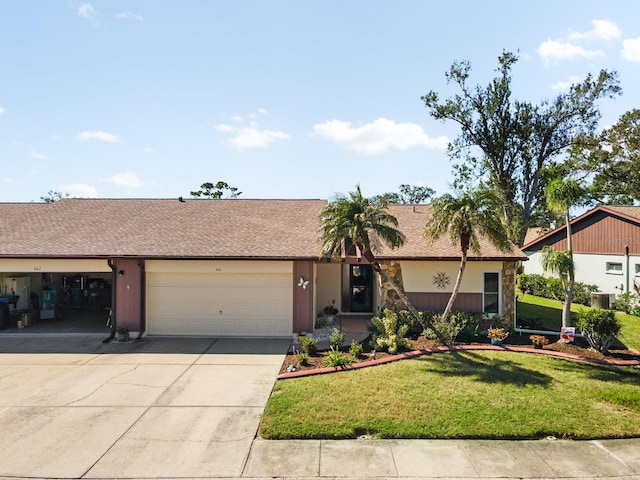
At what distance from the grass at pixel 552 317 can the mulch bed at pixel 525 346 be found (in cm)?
125

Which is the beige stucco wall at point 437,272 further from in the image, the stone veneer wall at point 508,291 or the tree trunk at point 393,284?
the tree trunk at point 393,284

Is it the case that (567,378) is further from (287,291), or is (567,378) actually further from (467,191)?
(287,291)

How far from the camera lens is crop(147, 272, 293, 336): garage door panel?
46.9 feet

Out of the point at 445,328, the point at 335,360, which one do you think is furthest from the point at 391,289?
the point at 335,360

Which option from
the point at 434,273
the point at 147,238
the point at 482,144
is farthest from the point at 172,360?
the point at 482,144

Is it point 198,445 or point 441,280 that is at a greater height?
point 441,280

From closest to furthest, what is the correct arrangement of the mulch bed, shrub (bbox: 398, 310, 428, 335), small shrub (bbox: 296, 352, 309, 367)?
small shrub (bbox: 296, 352, 309, 367) → the mulch bed → shrub (bbox: 398, 310, 428, 335)

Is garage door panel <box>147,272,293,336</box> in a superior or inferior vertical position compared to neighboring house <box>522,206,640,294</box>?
inferior

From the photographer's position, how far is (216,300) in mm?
14367

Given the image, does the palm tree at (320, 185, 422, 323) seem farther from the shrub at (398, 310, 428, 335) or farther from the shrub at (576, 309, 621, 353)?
the shrub at (576, 309, 621, 353)

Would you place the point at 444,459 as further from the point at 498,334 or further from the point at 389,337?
the point at 498,334

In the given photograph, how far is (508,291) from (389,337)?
5245 millimetres

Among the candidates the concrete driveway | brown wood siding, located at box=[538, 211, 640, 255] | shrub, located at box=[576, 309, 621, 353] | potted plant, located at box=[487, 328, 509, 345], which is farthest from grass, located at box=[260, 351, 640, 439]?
brown wood siding, located at box=[538, 211, 640, 255]

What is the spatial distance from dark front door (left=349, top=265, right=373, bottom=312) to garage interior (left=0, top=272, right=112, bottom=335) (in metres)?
9.38
